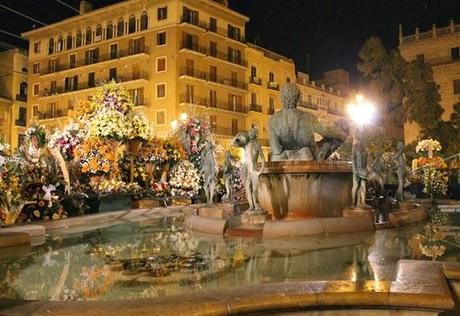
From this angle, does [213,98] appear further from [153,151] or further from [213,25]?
[153,151]

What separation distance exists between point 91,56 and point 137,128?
132 ft

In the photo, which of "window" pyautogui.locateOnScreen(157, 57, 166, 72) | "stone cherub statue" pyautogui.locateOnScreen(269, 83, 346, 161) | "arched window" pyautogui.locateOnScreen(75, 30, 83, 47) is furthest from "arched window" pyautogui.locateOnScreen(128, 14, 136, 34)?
"stone cherub statue" pyautogui.locateOnScreen(269, 83, 346, 161)

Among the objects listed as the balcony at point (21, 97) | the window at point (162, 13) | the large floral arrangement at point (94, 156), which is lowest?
the large floral arrangement at point (94, 156)

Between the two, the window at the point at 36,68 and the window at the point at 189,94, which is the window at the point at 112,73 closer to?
the window at the point at 189,94

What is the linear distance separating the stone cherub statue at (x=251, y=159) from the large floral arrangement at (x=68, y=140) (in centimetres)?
909

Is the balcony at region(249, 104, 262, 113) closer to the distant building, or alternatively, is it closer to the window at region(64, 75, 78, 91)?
the window at region(64, 75, 78, 91)

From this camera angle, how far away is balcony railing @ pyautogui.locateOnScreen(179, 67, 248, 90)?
4653 centimetres

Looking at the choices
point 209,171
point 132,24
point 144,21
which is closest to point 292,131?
point 209,171

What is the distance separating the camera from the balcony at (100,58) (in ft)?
159

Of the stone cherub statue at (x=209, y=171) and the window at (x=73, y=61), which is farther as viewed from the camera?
the window at (x=73, y=61)

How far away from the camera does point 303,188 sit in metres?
8.30

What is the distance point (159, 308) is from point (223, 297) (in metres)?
0.51

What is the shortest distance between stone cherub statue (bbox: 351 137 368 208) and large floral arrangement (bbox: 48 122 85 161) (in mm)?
10283

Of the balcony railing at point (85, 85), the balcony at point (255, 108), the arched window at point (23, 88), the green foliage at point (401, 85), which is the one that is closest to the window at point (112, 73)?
the balcony railing at point (85, 85)
